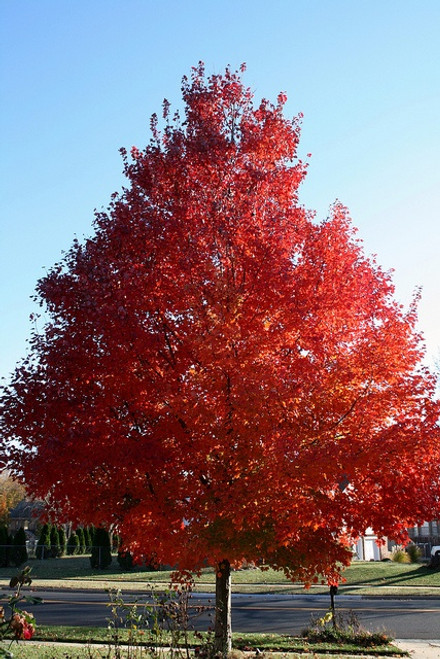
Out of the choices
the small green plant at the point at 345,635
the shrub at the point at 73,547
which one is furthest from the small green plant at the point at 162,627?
the shrub at the point at 73,547

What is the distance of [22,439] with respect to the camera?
34.6 feet

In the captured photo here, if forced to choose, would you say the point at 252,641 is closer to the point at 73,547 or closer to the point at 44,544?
the point at 44,544

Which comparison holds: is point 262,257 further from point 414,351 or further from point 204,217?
point 414,351

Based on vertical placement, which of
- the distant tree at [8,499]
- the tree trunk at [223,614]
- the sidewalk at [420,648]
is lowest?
the sidewalk at [420,648]

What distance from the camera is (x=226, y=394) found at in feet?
31.4

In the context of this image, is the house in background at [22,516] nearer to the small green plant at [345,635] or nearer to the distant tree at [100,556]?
the distant tree at [100,556]

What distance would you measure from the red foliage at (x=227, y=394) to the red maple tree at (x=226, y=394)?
1.2 inches

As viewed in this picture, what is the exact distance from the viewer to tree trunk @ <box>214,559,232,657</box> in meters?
11.4

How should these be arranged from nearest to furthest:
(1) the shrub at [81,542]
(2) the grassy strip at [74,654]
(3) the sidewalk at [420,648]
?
(2) the grassy strip at [74,654], (3) the sidewalk at [420,648], (1) the shrub at [81,542]

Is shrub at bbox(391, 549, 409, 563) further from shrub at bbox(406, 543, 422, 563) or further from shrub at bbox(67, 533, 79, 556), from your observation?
shrub at bbox(67, 533, 79, 556)

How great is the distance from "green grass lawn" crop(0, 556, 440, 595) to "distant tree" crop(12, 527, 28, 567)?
4087 mm

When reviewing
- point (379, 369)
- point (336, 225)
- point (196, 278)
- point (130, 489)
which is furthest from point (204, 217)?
point (130, 489)

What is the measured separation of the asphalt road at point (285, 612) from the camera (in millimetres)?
17188

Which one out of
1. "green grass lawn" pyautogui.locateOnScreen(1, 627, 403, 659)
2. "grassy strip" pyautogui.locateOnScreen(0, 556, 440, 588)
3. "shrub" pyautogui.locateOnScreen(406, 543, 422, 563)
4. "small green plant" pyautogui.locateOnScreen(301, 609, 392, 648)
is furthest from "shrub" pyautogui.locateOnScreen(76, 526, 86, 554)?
"small green plant" pyautogui.locateOnScreen(301, 609, 392, 648)
